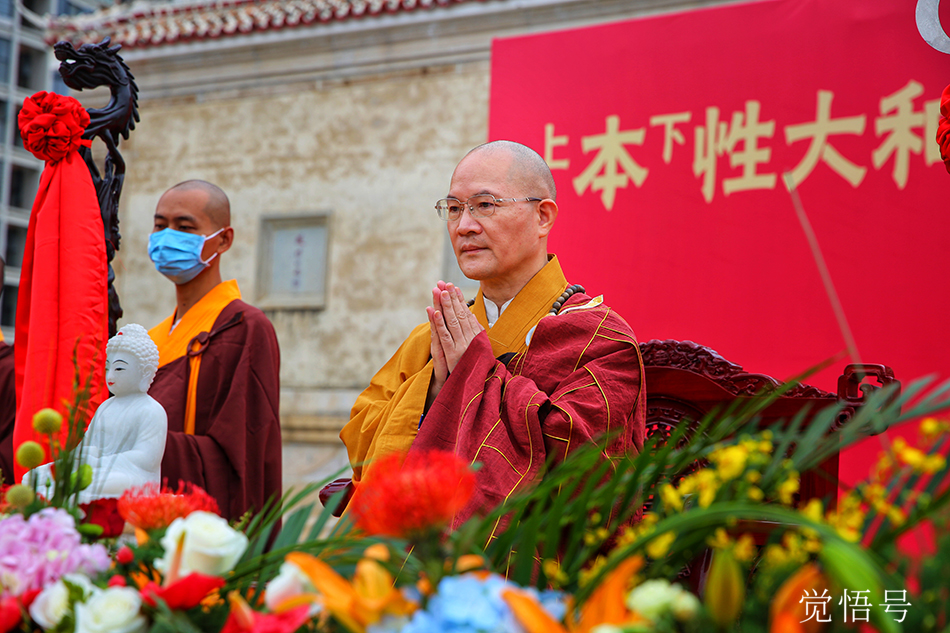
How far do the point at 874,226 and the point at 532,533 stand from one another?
2.89m

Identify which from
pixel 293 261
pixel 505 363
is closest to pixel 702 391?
pixel 505 363

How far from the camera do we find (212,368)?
260 centimetres

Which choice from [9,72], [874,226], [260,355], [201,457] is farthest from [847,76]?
[9,72]

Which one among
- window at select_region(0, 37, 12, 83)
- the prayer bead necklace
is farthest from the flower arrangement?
window at select_region(0, 37, 12, 83)

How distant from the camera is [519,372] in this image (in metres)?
1.90

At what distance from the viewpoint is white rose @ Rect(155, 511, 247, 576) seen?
0.67 meters


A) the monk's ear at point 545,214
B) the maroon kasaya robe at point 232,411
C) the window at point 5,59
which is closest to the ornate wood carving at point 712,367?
the monk's ear at point 545,214

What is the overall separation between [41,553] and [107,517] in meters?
0.18

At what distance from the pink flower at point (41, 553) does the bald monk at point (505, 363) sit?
0.87 meters

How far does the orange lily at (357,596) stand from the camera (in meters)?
0.59

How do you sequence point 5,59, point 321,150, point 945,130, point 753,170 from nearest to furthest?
point 945,130 → point 753,170 → point 321,150 → point 5,59

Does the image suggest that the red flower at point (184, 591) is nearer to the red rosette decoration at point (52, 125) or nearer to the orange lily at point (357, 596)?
the orange lily at point (357, 596)

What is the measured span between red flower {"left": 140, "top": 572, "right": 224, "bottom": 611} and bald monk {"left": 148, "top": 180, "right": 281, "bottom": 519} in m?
1.76

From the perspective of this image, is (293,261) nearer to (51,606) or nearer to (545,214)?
(545,214)
